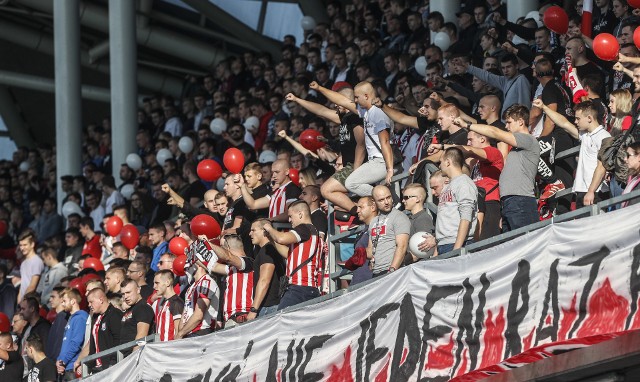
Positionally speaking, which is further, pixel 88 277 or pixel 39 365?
pixel 88 277

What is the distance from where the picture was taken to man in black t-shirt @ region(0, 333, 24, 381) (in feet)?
51.3

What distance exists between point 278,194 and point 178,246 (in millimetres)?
1601

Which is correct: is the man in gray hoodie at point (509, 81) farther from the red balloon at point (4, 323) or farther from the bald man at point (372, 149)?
the red balloon at point (4, 323)

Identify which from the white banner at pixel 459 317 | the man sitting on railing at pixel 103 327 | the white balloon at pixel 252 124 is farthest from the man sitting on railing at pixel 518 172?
the white balloon at pixel 252 124

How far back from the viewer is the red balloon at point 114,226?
58.8 feet

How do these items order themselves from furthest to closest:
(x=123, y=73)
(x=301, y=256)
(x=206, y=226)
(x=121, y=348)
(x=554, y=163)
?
(x=123, y=73), (x=121, y=348), (x=206, y=226), (x=301, y=256), (x=554, y=163)

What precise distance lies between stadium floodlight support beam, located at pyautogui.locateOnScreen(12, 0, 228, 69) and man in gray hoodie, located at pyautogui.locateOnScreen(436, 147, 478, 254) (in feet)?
55.1

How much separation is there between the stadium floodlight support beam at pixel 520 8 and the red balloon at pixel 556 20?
253 cm

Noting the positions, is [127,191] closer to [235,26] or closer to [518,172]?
[235,26]

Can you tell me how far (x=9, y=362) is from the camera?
1565 cm

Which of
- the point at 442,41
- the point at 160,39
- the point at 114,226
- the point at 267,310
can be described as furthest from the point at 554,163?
the point at 160,39

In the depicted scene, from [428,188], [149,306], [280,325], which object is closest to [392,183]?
[428,188]

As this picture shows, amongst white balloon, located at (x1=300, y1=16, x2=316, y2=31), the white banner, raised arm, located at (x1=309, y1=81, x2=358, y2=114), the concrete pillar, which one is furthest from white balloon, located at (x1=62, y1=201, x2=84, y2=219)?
raised arm, located at (x1=309, y1=81, x2=358, y2=114)

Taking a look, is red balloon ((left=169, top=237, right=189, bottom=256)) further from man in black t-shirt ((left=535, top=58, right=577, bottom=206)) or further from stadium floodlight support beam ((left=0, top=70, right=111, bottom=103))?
stadium floodlight support beam ((left=0, top=70, right=111, bottom=103))
